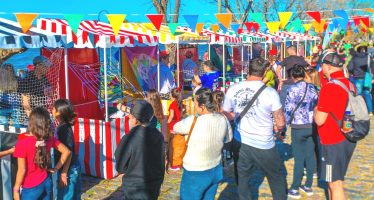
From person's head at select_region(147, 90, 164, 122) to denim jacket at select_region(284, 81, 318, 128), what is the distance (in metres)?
1.95

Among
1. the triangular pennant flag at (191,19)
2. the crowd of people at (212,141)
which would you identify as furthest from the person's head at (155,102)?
the triangular pennant flag at (191,19)

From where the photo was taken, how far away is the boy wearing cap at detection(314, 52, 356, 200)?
421 cm

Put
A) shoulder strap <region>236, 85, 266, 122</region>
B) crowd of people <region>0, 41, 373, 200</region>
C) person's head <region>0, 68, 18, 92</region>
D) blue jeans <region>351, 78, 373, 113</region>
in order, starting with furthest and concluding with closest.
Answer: blue jeans <region>351, 78, 373, 113</region> → person's head <region>0, 68, 18, 92</region> → shoulder strap <region>236, 85, 266, 122</region> → crowd of people <region>0, 41, 373, 200</region>

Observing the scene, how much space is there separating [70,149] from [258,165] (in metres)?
1.90

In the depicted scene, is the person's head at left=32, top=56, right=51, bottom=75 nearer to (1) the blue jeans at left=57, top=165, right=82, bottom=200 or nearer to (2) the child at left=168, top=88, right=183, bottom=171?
(2) the child at left=168, top=88, right=183, bottom=171

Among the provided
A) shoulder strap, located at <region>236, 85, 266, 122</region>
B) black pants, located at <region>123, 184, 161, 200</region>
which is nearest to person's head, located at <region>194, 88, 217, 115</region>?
shoulder strap, located at <region>236, 85, 266, 122</region>

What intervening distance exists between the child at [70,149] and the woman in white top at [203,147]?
1093mm

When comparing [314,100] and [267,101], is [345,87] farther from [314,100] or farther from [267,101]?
[314,100]

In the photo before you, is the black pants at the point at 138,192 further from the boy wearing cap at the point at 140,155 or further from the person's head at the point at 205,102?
the person's head at the point at 205,102

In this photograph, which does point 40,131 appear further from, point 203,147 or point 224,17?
point 224,17

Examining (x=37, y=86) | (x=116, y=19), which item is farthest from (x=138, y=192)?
(x=116, y=19)

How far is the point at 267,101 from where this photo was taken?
4.27 m

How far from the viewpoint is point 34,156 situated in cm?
372

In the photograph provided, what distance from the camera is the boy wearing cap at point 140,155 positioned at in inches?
139
